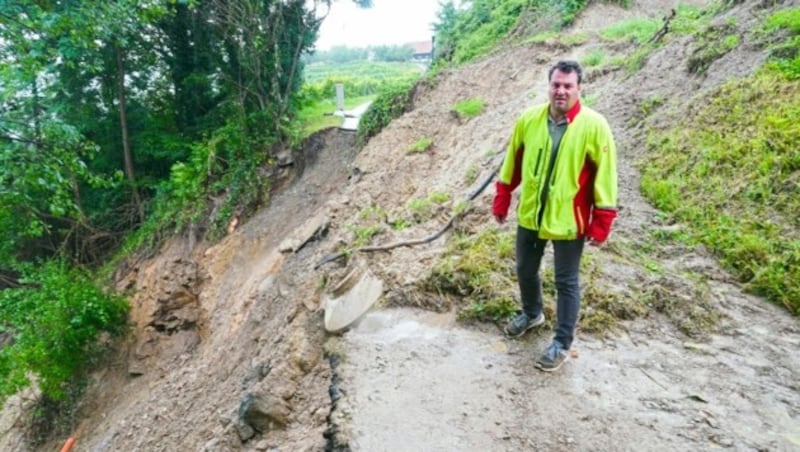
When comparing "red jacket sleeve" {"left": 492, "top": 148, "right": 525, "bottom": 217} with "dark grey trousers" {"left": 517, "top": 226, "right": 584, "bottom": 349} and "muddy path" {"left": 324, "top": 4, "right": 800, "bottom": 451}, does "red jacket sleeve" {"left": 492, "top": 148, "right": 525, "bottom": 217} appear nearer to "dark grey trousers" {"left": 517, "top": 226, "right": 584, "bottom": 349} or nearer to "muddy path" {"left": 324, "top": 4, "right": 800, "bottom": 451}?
"dark grey trousers" {"left": 517, "top": 226, "right": 584, "bottom": 349}

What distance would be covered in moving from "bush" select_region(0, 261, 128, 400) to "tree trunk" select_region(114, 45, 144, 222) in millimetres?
3703

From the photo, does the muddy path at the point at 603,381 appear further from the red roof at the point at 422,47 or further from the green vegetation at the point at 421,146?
the red roof at the point at 422,47

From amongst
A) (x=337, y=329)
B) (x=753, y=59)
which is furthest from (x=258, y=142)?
(x=753, y=59)

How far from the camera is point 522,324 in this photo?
3354 mm

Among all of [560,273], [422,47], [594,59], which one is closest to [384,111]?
[594,59]

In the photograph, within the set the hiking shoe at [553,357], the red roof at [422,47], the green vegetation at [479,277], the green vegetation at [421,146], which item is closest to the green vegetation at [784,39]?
the green vegetation at [479,277]

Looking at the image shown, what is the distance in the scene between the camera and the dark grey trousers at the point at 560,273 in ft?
9.23

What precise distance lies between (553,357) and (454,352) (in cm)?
64

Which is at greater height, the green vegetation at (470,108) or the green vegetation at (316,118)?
the green vegetation at (470,108)

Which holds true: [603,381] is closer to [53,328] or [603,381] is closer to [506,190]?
[506,190]

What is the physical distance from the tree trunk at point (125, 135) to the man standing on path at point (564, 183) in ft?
40.4

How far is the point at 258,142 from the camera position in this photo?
1172cm

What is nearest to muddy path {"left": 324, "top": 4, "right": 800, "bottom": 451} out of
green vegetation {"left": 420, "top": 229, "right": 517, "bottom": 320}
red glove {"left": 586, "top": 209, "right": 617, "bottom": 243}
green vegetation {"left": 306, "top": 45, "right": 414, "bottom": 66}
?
green vegetation {"left": 420, "top": 229, "right": 517, "bottom": 320}

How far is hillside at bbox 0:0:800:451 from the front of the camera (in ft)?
8.67
